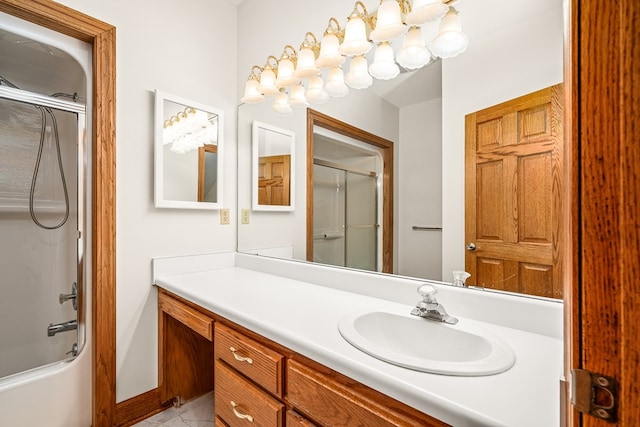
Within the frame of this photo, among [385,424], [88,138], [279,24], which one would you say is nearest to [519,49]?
[385,424]

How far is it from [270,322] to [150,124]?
1.35 metres

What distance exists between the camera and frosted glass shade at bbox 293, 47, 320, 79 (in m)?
1.51

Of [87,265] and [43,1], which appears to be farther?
[87,265]

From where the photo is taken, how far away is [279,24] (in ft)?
5.90

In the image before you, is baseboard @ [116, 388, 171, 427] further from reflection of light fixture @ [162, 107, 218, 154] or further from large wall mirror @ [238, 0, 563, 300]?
large wall mirror @ [238, 0, 563, 300]

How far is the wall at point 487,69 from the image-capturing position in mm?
915

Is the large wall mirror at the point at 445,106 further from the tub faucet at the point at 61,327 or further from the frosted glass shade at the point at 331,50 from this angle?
the tub faucet at the point at 61,327

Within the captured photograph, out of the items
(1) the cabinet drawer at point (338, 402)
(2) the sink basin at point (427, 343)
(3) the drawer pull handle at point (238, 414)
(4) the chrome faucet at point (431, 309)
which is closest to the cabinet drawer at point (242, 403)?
(3) the drawer pull handle at point (238, 414)

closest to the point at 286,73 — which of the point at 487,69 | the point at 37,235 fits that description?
the point at 487,69

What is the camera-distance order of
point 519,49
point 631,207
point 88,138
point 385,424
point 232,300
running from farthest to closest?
point 88,138 → point 232,300 → point 519,49 → point 385,424 → point 631,207

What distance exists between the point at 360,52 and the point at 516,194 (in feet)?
2.80

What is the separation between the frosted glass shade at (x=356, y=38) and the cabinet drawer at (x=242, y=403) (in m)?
1.38

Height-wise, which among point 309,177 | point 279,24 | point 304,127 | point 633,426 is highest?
point 279,24

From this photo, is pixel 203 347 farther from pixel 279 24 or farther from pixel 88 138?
pixel 279 24
